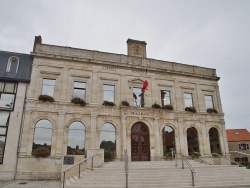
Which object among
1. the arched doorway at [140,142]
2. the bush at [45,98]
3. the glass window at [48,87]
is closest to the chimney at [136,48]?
the arched doorway at [140,142]

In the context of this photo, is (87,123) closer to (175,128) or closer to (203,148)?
(175,128)

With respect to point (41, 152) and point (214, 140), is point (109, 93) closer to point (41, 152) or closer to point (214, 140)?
point (41, 152)

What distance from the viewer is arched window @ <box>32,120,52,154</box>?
13264 millimetres


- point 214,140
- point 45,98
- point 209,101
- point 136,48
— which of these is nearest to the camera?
point 45,98

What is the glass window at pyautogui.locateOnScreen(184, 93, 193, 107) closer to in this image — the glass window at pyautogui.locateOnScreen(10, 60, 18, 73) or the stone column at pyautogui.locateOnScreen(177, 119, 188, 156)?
the stone column at pyautogui.locateOnScreen(177, 119, 188, 156)

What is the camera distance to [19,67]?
14.5 m

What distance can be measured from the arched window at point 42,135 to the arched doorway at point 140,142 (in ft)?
19.0

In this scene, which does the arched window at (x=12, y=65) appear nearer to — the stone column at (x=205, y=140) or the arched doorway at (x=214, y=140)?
the stone column at (x=205, y=140)

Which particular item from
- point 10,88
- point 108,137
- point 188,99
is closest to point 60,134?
point 108,137

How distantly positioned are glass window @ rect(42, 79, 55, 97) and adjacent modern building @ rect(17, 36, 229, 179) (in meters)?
0.07

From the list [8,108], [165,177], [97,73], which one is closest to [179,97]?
[97,73]

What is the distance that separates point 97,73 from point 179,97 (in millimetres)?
7054

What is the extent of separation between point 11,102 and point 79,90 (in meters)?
4.48

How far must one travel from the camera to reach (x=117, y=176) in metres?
9.77
